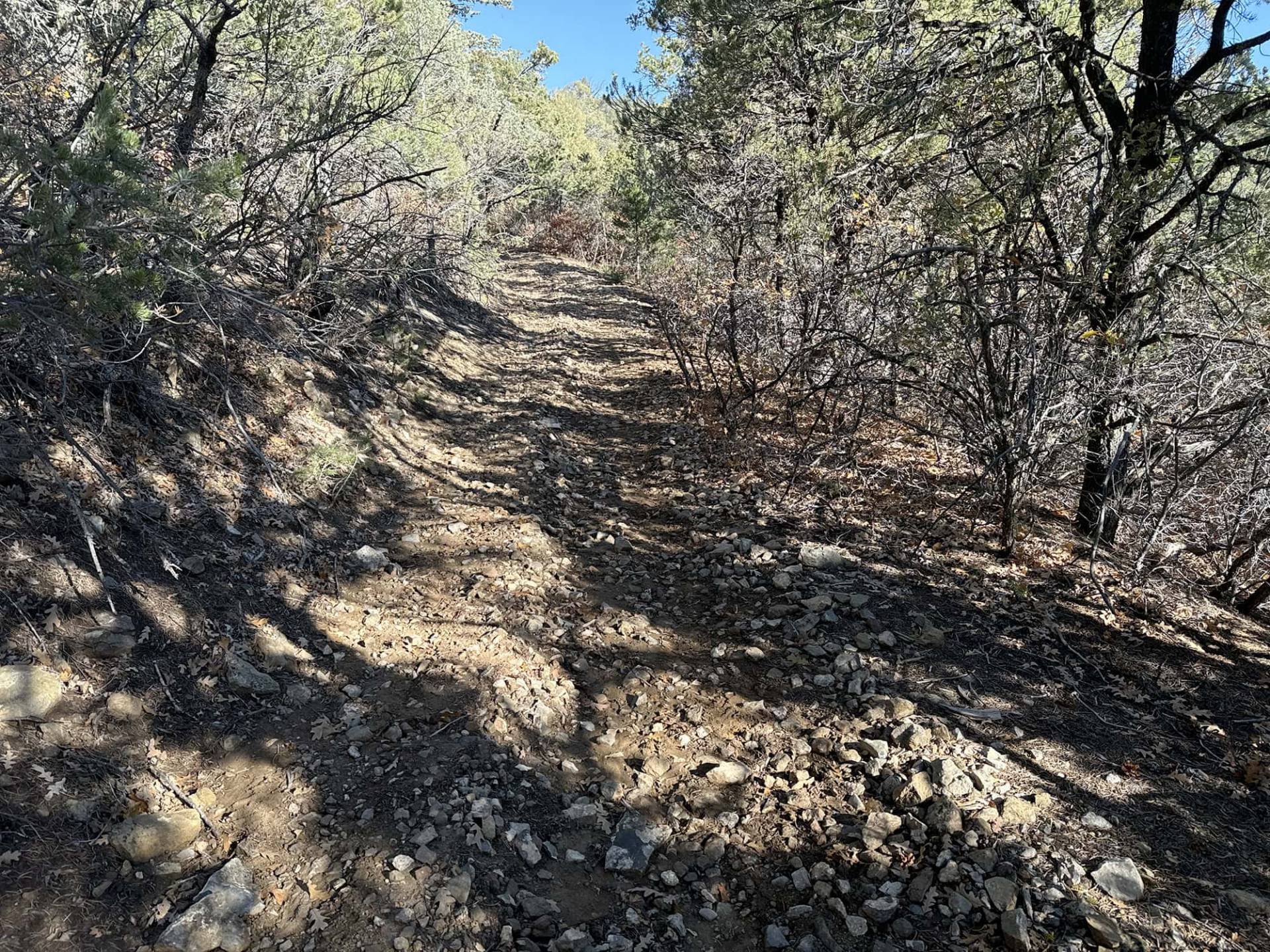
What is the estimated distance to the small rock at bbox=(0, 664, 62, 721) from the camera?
2.74 meters

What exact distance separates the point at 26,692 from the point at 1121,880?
4192mm

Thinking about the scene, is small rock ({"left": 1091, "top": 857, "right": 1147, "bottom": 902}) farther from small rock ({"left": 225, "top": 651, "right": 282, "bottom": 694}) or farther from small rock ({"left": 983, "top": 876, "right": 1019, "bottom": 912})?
small rock ({"left": 225, "top": 651, "right": 282, "bottom": 694})

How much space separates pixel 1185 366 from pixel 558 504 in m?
4.59

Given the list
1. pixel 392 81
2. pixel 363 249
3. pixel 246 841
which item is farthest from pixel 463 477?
pixel 392 81

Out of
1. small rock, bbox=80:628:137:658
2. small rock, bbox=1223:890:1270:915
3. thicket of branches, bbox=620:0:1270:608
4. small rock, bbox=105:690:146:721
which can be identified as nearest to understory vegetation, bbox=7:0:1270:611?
thicket of branches, bbox=620:0:1270:608

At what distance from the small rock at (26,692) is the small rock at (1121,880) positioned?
404 centimetres

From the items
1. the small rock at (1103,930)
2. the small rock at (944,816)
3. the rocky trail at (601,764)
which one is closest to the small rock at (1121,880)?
the rocky trail at (601,764)

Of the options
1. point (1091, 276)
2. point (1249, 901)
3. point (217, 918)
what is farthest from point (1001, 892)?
point (1091, 276)

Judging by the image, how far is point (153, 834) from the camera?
2588 mm

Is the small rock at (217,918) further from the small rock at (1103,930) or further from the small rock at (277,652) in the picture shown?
the small rock at (1103,930)

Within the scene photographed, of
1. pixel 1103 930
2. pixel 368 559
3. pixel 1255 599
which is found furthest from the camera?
pixel 368 559

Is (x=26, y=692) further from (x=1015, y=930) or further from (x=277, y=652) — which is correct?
(x=1015, y=930)

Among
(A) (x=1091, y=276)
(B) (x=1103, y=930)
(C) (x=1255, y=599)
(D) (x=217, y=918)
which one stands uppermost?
(A) (x=1091, y=276)

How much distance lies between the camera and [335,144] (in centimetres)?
706
